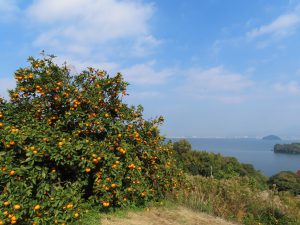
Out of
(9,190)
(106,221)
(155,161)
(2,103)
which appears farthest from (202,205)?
(2,103)

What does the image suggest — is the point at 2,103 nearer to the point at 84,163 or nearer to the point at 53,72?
the point at 53,72

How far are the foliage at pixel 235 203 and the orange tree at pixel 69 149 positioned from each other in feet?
3.56

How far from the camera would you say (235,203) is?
7.62 meters

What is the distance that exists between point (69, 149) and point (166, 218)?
8.27 ft

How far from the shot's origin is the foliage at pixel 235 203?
718 centimetres

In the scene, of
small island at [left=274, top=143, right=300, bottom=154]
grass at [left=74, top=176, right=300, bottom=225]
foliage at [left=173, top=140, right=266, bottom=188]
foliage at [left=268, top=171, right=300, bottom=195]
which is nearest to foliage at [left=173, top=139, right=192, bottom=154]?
foliage at [left=173, top=140, right=266, bottom=188]

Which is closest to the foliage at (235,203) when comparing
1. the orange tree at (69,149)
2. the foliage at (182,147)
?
the orange tree at (69,149)

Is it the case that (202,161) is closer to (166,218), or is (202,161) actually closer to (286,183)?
(286,183)

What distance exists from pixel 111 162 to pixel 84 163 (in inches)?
18.8

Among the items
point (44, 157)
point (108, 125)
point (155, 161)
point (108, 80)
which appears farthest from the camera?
point (155, 161)

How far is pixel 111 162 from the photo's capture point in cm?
507

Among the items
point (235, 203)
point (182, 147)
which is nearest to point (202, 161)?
point (182, 147)

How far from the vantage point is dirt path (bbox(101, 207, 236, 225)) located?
208 inches

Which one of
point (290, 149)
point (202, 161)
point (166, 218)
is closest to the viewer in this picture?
point (166, 218)
